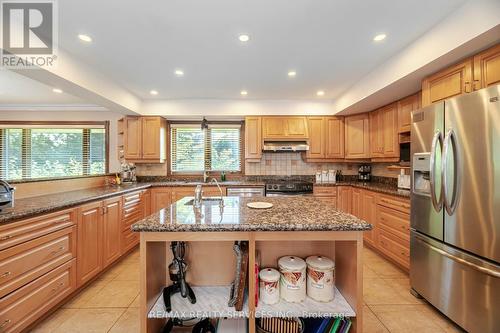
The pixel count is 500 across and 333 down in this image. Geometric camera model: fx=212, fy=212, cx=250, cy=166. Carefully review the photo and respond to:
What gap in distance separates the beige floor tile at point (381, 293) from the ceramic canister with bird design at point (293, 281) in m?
1.12

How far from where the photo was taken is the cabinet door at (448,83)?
1.79 metres

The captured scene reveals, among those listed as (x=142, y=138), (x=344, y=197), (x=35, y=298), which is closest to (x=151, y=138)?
(x=142, y=138)

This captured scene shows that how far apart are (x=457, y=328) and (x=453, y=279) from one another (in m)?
0.41

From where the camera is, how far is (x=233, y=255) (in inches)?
62.6

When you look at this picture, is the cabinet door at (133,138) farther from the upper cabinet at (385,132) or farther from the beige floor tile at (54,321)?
the upper cabinet at (385,132)

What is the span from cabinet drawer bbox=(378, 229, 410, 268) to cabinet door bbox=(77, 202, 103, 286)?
351 centimetres

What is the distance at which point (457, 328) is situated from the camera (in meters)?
1.70

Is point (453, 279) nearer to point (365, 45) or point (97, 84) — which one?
point (365, 45)

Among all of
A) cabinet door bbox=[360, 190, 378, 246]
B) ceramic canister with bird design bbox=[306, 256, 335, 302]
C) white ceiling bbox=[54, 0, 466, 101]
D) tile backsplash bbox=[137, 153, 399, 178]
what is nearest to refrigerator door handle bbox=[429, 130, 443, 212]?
white ceiling bbox=[54, 0, 466, 101]

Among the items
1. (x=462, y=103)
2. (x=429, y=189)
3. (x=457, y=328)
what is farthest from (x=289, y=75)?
(x=457, y=328)

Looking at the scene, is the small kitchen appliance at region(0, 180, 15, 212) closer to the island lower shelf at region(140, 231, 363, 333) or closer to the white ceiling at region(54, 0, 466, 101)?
the island lower shelf at region(140, 231, 363, 333)

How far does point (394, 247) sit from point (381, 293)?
0.74m

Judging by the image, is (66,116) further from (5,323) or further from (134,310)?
(134,310)

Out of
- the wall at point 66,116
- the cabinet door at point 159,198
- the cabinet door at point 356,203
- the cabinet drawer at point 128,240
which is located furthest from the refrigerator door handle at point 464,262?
the wall at point 66,116
